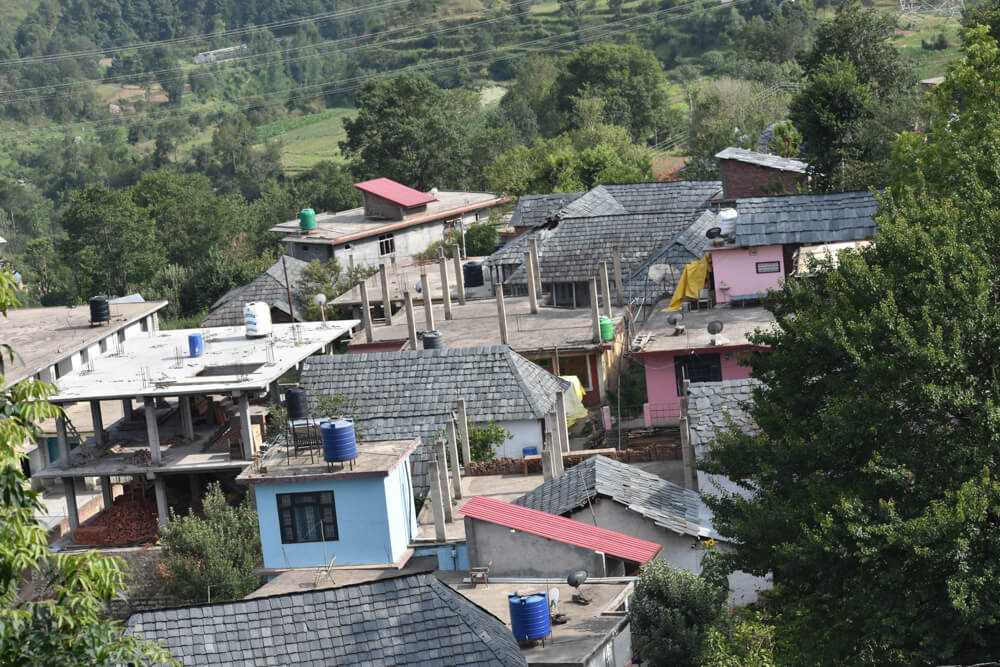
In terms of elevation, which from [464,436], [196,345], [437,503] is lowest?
[437,503]

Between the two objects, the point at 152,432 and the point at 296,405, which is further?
the point at 152,432

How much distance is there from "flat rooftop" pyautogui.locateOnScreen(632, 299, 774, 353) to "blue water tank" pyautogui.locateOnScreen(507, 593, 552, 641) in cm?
1862

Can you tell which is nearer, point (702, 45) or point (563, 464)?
point (563, 464)

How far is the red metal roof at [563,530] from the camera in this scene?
995 inches

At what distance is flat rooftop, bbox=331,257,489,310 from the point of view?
187 feet

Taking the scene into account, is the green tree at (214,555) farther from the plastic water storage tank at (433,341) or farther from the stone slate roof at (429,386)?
the plastic water storage tank at (433,341)

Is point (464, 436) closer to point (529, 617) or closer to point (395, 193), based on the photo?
point (529, 617)

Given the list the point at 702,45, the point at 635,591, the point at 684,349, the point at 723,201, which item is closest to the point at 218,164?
the point at 702,45

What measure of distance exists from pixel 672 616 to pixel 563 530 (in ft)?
11.9

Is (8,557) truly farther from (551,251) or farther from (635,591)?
(551,251)

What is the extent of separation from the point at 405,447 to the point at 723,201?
1309 inches

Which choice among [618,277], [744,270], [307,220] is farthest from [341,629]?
[307,220]

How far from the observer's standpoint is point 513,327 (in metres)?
47.9

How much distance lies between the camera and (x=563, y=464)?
111 feet
